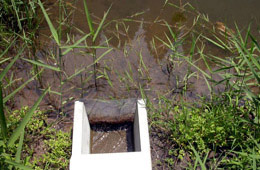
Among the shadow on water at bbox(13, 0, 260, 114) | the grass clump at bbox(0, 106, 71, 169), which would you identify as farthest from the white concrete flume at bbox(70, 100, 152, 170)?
the shadow on water at bbox(13, 0, 260, 114)

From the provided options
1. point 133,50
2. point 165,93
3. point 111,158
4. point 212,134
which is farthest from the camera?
point 133,50

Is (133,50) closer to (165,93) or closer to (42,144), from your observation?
(165,93)

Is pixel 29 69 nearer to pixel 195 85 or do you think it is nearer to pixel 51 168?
pixel 51 168

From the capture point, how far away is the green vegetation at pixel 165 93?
222 cm

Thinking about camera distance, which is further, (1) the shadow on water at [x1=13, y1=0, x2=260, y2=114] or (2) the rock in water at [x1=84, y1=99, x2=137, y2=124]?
(1) the shadow on water at [x1=13, y1=0, x2=260, y2=114]

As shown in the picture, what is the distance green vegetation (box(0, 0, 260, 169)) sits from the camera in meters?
2.22

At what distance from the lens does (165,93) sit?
2707 millimetres

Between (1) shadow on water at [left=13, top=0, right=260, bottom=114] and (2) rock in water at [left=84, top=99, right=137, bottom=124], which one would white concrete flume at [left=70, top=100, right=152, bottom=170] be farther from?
(1) shadow on water at [left=13, top=0, right=260, bottom=114]

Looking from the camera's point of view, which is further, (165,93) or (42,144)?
(165,93)

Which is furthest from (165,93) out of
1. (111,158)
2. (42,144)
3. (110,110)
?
(42,144)

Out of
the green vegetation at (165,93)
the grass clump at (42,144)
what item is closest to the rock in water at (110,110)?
the green vegetation at (165,93)

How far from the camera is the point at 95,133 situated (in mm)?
2555

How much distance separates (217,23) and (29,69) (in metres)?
2.03

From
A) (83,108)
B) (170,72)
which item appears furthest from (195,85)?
(83,108)
